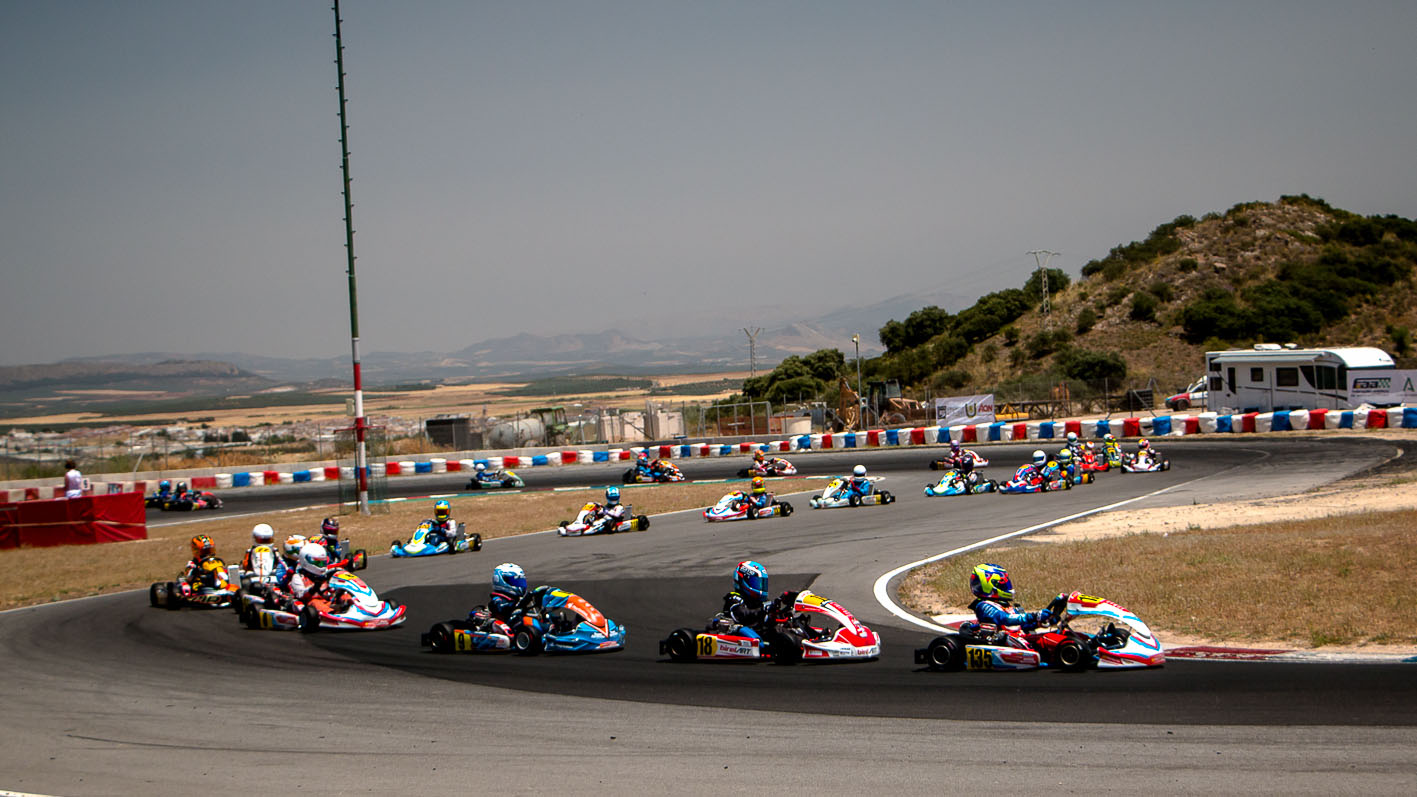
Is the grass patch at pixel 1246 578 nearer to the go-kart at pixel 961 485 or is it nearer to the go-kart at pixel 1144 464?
the go-kart at pixel 961 485

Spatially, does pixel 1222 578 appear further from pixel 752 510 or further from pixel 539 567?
pixel 752 510

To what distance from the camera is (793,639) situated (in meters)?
12.5

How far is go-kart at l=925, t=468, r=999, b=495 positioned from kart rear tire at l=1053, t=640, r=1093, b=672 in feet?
65.1

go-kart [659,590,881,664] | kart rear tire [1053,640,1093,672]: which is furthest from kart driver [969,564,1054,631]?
go-kart [659,590,881,664]

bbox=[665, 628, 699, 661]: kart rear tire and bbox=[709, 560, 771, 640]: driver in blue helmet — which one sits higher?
bbox=[709, 560, 771, 640]: driver in blue helmet

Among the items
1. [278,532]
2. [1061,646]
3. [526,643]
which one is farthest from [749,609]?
[278,532]

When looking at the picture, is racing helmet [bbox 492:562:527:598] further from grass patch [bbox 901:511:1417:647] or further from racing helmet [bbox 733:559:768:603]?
grass patch [bbox 901:511:1417:647]

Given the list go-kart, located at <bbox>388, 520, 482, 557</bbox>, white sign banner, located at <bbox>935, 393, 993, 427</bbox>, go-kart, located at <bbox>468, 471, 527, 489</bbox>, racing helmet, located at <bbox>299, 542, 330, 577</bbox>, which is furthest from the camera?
white sign banner, located at <bbox>935, 393, 993, 427</bbox>

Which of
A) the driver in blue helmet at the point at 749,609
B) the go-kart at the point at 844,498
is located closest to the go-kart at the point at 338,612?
the driver in blue helmet at the point at 749,609

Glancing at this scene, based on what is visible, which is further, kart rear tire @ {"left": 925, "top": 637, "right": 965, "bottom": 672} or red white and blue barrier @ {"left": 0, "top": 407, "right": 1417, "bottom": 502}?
red white and blue barrier @ {"left": 0, "top": 407, "right": 1417, "bottom": 502}

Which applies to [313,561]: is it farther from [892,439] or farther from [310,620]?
[892,439]

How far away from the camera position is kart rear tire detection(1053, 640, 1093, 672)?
1077cm

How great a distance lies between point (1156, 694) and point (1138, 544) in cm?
915

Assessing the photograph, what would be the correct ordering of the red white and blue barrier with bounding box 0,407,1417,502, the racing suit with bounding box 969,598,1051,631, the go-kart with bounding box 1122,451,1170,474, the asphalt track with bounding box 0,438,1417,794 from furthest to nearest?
the red white and blue barrier with bounding box 0,407,1417,502 → the go-kart with bounding box 1122,451,1170,474 → the racing suit with bounding box 969,598,1051,631 → the asphalt track with bounding box 0,438,1417,794
